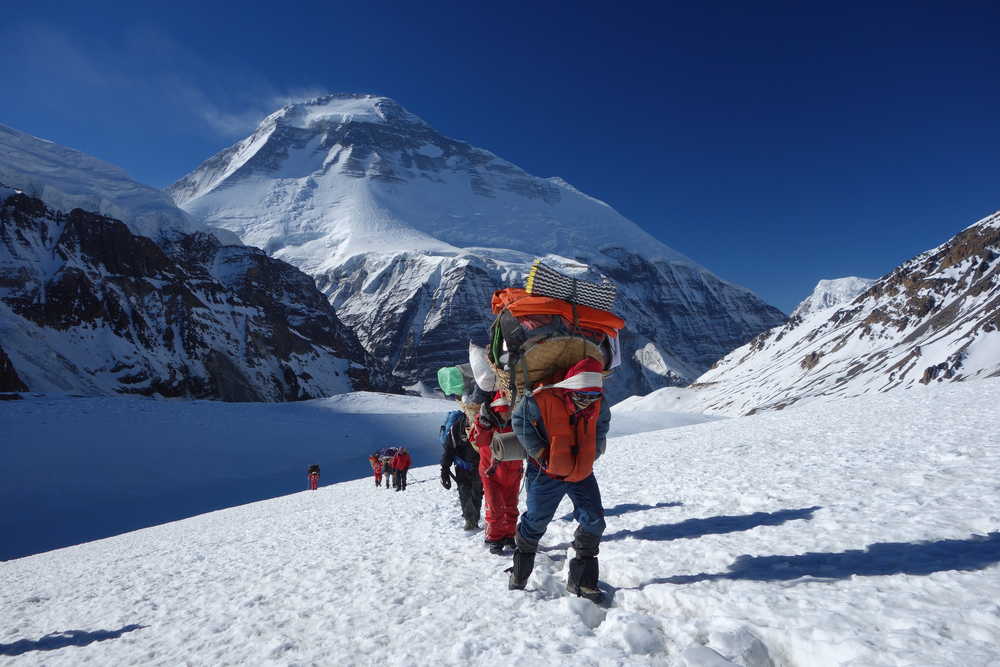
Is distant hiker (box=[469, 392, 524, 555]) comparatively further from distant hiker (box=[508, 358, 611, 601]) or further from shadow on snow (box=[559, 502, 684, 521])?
distant hiker (box=[508, 358, 611, 601])

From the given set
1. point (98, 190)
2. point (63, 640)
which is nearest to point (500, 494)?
point (63, 640)

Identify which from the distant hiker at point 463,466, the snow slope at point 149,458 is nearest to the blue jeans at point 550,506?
the distant hiker at point 463,466

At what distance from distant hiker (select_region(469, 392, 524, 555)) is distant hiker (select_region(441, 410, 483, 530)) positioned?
744mm

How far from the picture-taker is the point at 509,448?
348 cm

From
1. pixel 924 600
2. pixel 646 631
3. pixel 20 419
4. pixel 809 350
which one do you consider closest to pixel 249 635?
pixel 646 631

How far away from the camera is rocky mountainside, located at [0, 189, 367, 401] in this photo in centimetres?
6650

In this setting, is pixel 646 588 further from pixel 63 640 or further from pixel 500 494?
pixel 63 640

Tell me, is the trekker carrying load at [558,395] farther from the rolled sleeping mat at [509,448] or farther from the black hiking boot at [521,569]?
the rolled sleeping mat at [509,448]

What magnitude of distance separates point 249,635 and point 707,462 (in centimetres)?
634

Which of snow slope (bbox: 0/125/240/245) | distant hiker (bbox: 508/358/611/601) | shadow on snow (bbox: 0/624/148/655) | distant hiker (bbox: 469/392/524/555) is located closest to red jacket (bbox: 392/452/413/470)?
distant hiker (bbox: 469/392/524/555)

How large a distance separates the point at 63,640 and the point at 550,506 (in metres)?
3.79

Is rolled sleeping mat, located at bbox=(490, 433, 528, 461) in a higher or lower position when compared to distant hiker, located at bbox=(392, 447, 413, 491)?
higher

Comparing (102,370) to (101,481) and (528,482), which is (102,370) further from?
(528,482)

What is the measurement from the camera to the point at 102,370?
6906cm
